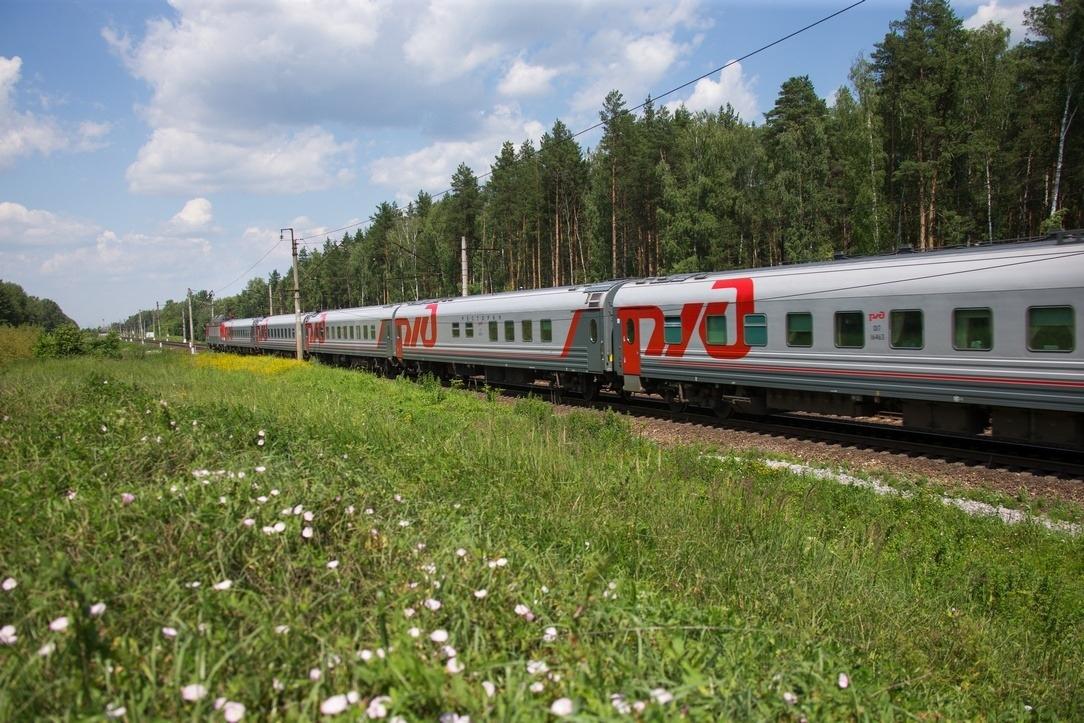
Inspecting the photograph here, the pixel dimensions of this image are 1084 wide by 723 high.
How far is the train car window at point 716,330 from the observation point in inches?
569

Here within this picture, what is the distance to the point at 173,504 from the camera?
3.80 metres

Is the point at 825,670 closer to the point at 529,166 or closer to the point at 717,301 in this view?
the point at 717,301

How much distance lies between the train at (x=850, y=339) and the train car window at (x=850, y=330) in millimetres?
19

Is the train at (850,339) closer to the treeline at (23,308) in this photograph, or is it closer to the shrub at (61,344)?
the shrub at (61,344)

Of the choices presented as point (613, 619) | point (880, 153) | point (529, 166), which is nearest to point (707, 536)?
point (613, 619)

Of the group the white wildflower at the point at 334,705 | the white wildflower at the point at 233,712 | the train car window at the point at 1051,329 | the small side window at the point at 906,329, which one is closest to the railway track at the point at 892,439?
the small side window at the point at 906,329

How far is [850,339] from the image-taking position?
12383mm

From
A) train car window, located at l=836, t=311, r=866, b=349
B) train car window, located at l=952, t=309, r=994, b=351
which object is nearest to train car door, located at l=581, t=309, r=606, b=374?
train car window, located at l=836, t=311, r=866, b=349

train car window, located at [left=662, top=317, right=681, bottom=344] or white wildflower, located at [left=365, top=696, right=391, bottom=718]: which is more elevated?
train car window, located at [left=662, top=317, right=681, bottom=344]

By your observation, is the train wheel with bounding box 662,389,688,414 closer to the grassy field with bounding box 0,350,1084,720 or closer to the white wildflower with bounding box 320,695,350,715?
the grassy field with bounding box 0,350,1084,720

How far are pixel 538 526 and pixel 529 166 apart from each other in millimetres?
48919

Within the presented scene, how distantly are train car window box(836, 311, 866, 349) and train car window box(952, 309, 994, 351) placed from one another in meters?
1.53

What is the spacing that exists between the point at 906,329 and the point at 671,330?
5.10 metres

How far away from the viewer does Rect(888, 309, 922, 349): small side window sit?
11.4 meters
